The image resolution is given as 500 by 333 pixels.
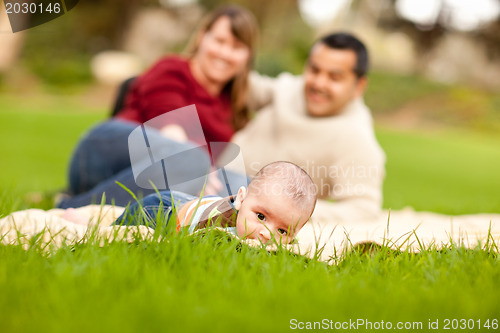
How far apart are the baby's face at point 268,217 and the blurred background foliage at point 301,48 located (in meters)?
13.6

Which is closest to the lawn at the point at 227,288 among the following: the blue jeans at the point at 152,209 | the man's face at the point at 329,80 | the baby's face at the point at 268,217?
the baby's face at the point at 268,217

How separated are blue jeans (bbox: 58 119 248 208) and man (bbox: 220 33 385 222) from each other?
17.4 inches

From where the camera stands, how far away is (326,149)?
290 centimetres

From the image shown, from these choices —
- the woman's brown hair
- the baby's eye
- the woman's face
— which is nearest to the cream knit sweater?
the woman's brown hair

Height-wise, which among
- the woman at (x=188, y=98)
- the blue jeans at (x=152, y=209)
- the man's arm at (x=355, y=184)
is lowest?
the man's arm at (x=355, y=184)

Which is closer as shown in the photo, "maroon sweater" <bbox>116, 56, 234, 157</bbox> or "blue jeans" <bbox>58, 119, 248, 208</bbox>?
"blue jeans" <bbox>58, 119, 248, 208</bbox>

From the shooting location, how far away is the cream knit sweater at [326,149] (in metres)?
2.68

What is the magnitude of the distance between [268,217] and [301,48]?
1609 centimetres

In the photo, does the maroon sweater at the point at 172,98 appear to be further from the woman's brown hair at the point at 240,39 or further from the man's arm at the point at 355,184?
the man's arm at the point at 355,184

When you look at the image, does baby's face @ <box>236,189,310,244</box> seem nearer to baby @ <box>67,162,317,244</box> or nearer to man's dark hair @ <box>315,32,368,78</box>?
baby @ <box>67,162,317,244</box>

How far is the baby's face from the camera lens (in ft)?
5.17

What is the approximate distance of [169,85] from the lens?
306cm

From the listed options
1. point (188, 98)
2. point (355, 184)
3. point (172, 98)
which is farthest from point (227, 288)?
point (188, 98)

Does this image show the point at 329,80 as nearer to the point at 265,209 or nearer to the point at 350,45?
the point at 350,45
